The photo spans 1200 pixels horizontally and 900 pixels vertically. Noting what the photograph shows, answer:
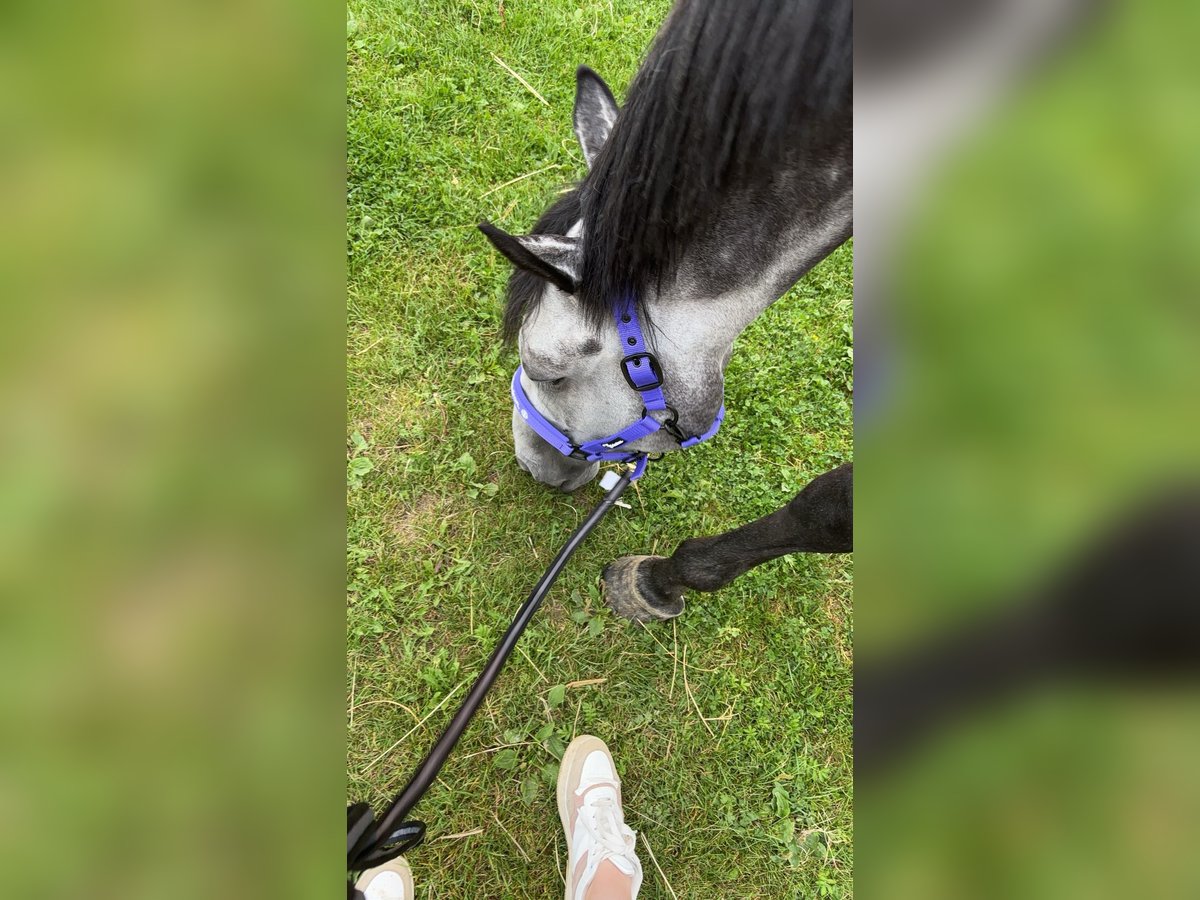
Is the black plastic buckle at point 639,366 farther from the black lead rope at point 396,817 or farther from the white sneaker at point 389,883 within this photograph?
the white sneaker at point 389,883

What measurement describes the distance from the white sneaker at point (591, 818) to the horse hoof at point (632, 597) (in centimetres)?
50

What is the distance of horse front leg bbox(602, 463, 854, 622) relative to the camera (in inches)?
70.1

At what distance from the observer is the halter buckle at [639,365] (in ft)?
5.15

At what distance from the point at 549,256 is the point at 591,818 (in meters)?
1.83

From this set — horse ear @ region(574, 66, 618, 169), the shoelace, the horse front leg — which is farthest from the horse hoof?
horse ear @ region(574, 66, 618, 169)

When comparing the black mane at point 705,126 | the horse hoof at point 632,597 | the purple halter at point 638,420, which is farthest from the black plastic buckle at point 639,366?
the horse hoof at point 632,597

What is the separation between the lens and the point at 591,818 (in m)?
2.21
